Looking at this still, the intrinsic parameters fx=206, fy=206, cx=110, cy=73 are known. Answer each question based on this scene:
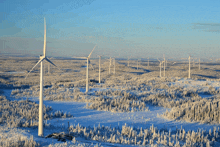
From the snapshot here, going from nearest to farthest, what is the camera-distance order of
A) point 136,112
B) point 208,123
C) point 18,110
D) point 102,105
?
1. point 208,123
2. point 18,110
3. point 136,112
4. point 102,105

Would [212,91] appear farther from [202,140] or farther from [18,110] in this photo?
[18,110]

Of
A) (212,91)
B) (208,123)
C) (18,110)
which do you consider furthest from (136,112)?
(212,91)

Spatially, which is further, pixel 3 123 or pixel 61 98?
pixel 61 98

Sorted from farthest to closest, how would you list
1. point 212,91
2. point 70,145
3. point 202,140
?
1. point 212,91
2. point 202,140
3. point 70,145

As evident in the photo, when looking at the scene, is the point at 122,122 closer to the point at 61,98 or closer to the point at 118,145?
the point at 118,145

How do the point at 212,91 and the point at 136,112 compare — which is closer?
the point at 136,112

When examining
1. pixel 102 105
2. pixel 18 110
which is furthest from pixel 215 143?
pixel 18 110

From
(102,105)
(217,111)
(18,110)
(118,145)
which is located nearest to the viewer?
(118,145)

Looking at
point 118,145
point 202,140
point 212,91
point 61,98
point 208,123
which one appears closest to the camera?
point 118,145

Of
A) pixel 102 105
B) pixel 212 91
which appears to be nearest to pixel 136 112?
pixel 102 105
